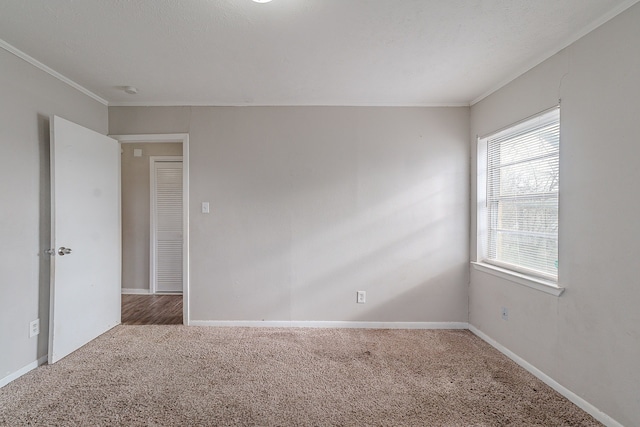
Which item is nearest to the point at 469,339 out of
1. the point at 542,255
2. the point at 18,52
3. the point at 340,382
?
the point at 542,255

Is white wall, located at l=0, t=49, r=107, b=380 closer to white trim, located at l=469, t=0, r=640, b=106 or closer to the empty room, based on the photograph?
the empty room

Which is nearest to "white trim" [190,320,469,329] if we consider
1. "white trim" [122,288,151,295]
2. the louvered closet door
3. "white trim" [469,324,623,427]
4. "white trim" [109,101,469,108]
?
"white trim" [469,324,623,427]

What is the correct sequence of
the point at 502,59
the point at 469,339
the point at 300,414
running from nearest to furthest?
the point at 300,414, the point at 502,59, the point at 469,339

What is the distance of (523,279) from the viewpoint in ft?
7.46

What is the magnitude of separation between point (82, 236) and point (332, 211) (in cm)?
238

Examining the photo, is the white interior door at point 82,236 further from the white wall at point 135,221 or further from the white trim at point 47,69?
the white wall at point 135,221

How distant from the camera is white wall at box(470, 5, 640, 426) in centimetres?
A: 156

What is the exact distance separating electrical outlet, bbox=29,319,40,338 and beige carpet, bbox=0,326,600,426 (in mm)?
278

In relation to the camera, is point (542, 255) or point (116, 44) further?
point (542, 255)

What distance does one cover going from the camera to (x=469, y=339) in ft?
9.13

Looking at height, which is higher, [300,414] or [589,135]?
[589,135]

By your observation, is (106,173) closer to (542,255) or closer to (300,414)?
(300,414)

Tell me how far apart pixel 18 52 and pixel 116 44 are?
813 mm

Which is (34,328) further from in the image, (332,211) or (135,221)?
(332,211)
